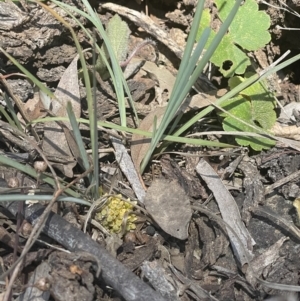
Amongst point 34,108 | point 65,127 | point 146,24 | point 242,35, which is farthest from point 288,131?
point 34,108

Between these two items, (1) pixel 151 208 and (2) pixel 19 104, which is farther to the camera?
(2) pixel 19 104

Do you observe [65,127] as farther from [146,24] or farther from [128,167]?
[146,24]

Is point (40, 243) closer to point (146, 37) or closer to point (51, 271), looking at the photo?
point (51, 271)

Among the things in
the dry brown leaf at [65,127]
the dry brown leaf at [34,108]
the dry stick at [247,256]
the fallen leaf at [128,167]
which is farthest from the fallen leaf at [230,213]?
the dry brown leaf at [34,108]

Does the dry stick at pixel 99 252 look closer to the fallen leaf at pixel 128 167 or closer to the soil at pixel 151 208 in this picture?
the soil at pixel 151 208

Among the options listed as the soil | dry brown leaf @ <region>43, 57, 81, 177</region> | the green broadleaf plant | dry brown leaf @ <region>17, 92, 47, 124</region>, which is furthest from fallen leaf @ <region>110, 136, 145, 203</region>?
the green broadleaf plant

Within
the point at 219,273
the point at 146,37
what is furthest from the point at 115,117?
the point at 219,273
